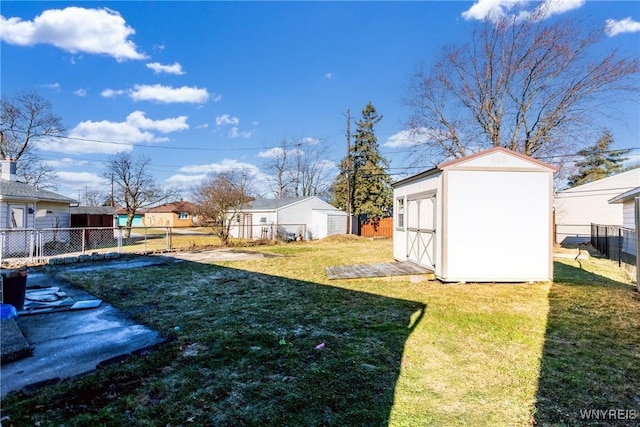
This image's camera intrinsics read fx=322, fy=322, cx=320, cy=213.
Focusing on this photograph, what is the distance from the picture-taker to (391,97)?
2256 cm

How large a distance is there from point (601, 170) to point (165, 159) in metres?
42.1

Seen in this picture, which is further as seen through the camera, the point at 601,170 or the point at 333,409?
the point at 601,170

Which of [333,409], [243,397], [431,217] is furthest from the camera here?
[431,217]

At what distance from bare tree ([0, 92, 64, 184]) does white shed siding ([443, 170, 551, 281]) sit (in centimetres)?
2757

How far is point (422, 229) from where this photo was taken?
29.1 feet

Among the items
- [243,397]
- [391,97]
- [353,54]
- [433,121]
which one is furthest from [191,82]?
[243,397]

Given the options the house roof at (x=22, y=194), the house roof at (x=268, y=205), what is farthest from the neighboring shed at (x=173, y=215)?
the house roof at (x=22, y=194)

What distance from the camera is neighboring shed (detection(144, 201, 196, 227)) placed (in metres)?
44.6

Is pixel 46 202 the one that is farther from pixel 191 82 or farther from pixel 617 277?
pixel 617 277

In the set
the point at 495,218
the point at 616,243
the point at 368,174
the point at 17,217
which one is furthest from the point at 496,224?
the point at 368,174

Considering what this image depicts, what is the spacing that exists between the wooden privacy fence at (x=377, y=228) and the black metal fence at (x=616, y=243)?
1234cm

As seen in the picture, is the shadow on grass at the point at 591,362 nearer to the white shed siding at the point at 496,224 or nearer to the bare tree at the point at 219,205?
the white shed siding at the point at 496,224

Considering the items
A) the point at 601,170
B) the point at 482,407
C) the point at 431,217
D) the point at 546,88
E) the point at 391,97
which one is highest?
the point at 391,97

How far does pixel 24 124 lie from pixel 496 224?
29.3 meters
